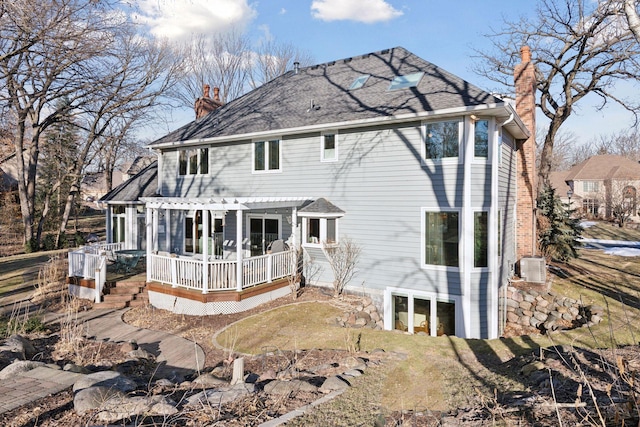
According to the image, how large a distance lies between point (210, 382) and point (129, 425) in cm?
163

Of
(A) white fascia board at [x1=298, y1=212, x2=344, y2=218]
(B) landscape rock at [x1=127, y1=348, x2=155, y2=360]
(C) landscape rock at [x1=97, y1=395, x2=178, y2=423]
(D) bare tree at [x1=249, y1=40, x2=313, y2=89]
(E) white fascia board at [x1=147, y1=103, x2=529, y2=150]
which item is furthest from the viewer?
(D) bare tree at [x1=249, y1=40, x2=313, y2=89]

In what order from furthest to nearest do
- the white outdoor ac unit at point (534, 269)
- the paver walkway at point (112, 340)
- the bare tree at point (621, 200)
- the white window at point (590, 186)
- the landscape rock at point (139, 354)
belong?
the white window at point (590, 186) → the bare tree at point (621, 200) → the white outdoor ac unit at point (534, 269) → the landscape rock at point (139, 354) → the paver walkway at point (112, 340)

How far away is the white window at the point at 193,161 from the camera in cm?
1518

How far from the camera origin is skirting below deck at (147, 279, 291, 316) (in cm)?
1045

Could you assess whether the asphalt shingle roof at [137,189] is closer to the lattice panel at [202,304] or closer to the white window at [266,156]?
the white window at [266,156]

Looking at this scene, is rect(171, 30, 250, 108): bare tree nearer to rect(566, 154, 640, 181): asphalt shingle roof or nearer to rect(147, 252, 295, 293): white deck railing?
rect(147, 252, 295, 293): white deck railing

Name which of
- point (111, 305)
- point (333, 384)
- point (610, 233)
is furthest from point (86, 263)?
point (610, 233)

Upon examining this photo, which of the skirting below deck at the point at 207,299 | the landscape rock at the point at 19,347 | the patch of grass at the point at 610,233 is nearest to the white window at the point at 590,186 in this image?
the patch of grass at the point at 610,233

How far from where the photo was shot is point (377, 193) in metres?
11.2

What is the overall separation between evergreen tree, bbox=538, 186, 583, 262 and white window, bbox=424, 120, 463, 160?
8987 mm

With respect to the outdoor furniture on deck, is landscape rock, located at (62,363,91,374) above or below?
below

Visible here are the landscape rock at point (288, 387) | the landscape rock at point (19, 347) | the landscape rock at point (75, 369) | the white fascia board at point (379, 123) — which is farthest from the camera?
the white fascia board at point (379, 123)

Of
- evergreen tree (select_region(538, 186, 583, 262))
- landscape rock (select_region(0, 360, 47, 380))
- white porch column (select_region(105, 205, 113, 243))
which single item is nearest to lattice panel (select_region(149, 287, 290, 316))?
landscape rock (select_region(0, 360, 47, 380))

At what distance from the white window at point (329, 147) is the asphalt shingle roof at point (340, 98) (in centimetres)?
55
